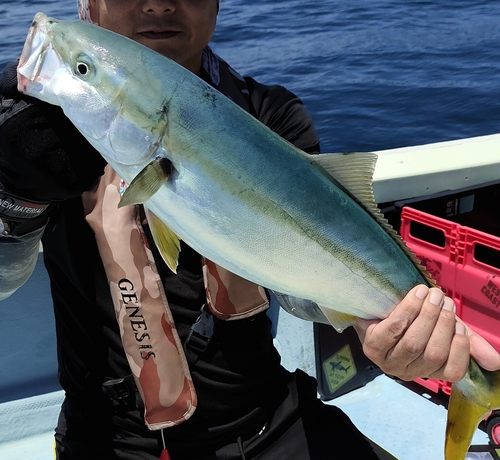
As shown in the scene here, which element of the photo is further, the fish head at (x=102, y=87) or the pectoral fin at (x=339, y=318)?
the pectoral fin at (x=339, y=318)

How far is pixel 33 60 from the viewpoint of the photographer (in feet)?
5.09

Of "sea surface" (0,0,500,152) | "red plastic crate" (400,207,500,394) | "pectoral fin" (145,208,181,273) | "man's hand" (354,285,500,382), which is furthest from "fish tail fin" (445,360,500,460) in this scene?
"sea surface" (0,0,500,152)

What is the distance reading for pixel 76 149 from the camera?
5.85ft

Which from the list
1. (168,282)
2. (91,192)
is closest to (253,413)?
(168,282)

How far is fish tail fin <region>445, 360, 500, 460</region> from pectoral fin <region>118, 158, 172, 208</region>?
1.06 m

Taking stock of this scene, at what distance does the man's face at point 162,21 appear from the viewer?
2.01 meters

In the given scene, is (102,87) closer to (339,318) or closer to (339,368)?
(339,318)

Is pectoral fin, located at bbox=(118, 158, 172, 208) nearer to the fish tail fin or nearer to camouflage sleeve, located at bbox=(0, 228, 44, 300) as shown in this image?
camouflage sleeve, located at bbox=(0, 228, 44, 300)

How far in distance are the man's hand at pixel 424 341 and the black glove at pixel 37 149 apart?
92 cm

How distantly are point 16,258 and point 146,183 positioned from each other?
0.75m

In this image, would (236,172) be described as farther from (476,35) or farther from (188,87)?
(476,35)

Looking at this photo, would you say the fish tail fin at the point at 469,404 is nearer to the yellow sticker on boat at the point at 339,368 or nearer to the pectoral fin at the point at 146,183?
the pectoral fin at the point at 146,183

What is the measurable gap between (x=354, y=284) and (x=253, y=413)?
850mm

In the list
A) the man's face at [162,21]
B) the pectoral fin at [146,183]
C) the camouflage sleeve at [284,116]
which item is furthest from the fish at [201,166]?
the camouflage sleeve at [284,116]
